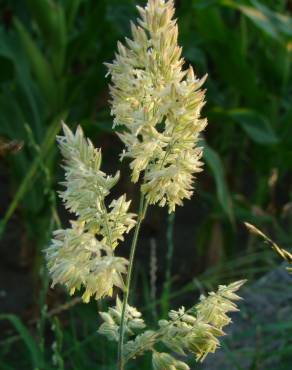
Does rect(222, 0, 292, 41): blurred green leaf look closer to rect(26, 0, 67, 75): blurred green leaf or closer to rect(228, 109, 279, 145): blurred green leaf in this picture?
rect(228, 109, 279, 145): blurred green leaf

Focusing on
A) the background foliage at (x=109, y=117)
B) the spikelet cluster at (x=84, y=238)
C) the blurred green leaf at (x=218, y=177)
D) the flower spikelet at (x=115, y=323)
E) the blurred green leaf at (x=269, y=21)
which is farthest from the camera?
the blurred green leaf at (x=269, y=21)

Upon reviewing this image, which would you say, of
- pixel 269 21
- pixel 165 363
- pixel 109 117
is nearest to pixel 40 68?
pixel 109 117

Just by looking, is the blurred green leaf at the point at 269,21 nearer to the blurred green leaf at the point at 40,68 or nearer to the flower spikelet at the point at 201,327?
the blurred green leaf at the point at 40,68

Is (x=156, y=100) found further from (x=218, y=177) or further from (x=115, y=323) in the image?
(x=218, y=177)

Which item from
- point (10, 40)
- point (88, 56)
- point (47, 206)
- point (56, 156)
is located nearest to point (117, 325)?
point (47, 206)

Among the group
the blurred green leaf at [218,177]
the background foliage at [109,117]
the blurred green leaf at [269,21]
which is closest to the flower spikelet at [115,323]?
the background foliage at [109,117]

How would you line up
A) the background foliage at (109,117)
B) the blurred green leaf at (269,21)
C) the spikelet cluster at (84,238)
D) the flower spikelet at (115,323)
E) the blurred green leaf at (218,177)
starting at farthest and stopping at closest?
the blurred green leaf at (269,21) → the background foliage at (109,117) → the blurred green leaf at (218,177) → the flower spikelet at (115,323) → the spikelet cluster at (84,238)

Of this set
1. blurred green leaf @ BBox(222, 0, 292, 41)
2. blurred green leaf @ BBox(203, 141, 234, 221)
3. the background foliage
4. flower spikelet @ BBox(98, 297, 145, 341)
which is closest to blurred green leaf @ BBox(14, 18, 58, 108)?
the background foliage

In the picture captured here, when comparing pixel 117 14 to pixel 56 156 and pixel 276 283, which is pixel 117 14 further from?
pixel 276 283
